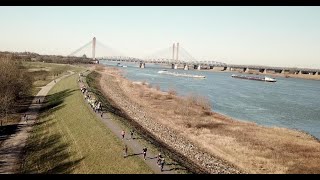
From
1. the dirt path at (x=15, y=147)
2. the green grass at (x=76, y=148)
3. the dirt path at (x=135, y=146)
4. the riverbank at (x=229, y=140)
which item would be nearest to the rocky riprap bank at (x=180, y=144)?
the riverbank at (x=229, y=140)

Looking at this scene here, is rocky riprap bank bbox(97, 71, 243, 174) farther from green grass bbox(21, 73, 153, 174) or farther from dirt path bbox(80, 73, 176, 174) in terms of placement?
green grass bbox(21, 73, 153, 174)

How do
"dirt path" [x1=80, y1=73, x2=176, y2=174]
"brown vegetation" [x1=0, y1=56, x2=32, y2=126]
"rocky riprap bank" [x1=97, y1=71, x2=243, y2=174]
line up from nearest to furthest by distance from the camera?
"dirt path" [x1=80, y1=73, x2=176, y2=174] → "rocky riprap bank" [x1=97, y1=71, x2=243, y2=174] → "brown vegetation" [x1=0, y1=56, x2=32, y2=126]

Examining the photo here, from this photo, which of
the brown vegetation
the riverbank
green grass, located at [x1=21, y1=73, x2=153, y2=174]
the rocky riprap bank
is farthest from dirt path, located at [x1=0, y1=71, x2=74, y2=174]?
the riverbank

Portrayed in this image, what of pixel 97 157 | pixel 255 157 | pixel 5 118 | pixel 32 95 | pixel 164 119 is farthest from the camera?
pixel 32 95

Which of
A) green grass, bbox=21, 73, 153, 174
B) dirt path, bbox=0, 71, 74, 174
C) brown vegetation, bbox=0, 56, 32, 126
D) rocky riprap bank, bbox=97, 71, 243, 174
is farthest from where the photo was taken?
brown vegetation, bbox=0, 56, 32, 126

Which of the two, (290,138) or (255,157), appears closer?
(255,157)
